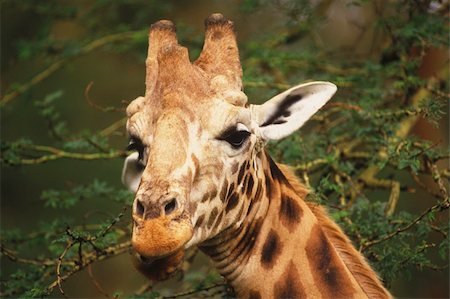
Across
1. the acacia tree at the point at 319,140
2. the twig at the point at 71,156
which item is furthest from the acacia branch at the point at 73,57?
the twig at the point at 71,156

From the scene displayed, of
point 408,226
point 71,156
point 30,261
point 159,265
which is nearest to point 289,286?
point 159,265

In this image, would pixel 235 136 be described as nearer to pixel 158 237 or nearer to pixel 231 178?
pixel 231 178

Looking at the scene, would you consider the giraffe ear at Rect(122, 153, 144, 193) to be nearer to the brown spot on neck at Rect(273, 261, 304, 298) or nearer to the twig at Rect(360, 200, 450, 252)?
the brown spot on neck at Rect(273, 261, 304, 298)

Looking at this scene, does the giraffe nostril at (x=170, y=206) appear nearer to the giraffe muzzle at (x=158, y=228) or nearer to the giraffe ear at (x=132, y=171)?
the giraffe muzzle at (x=158, y=228)

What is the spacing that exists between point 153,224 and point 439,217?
289cm

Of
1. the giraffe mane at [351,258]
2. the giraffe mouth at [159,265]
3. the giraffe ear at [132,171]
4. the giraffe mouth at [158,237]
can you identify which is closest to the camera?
the giraffe mouth at [158,237]

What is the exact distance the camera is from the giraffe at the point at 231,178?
503 cm

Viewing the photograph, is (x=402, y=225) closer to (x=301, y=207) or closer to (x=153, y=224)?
(x=301, y=207)

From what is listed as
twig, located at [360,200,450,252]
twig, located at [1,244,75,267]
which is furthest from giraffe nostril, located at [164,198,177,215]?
twig, located at [1,244,75,267]

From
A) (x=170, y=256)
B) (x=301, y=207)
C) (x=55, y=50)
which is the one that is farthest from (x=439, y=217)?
(x=55, y=50)

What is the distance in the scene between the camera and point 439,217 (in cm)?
661

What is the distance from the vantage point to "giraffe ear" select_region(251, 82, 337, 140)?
5.69m

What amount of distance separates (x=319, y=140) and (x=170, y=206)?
3258mm

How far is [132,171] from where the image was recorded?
6.19m
